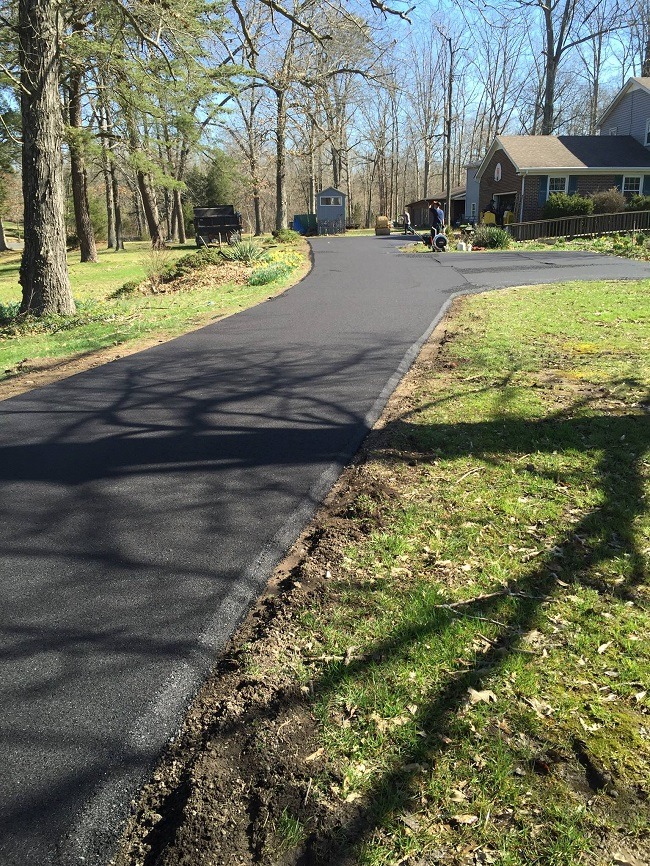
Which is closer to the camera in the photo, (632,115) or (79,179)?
(79,179)

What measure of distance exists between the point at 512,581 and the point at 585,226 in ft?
95.3

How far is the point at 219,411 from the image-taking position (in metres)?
6.17

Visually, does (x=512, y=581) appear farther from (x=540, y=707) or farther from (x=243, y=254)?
(x=243, y=254)

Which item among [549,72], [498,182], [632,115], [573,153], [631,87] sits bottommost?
[498,182]

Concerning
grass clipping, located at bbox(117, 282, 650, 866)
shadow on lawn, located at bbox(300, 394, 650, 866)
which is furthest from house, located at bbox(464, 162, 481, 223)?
grass clipping, located at bbox(117, 282, 650, 866)

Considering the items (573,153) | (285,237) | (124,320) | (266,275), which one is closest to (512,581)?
(124,320)

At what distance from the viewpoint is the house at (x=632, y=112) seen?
35.2 meters

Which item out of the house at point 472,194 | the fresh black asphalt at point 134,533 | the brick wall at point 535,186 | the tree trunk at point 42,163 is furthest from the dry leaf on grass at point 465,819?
the house at point 472,194

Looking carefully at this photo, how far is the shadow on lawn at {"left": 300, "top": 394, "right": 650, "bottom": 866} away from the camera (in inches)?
83.7

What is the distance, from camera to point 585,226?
92.5ft

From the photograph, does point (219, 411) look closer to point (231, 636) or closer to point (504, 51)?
point (231, 636)

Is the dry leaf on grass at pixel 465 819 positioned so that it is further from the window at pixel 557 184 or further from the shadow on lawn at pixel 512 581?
the window at pixel 557 184

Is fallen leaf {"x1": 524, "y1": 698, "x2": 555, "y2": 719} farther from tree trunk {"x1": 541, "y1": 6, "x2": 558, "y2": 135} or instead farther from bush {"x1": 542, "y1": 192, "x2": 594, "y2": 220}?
tree trunk {"x1": 541, "y1": 6, "x2": 558, "y2": 135}

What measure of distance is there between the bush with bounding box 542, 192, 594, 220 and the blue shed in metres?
23.9
